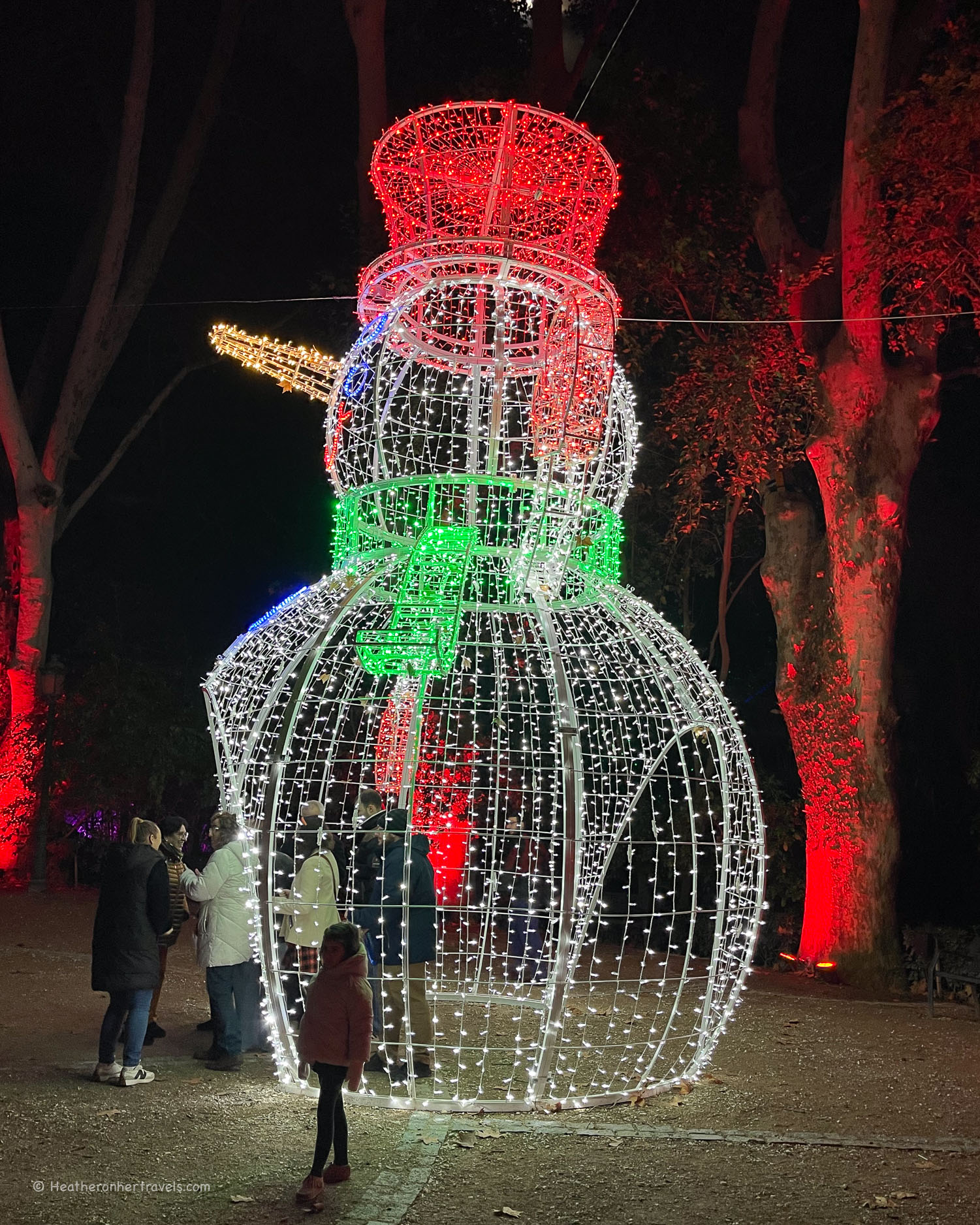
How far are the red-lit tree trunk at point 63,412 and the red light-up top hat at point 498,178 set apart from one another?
362 inches

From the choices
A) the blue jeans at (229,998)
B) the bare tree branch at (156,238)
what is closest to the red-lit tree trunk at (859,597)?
the blue jeans at (229,998)

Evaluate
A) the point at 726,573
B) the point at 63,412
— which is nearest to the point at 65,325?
the point at 63,412

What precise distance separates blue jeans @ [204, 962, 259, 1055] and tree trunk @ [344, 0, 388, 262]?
25.6 feet

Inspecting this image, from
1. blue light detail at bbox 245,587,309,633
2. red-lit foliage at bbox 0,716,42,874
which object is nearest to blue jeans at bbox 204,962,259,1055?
blue light detail at bbox 245,587,309,633

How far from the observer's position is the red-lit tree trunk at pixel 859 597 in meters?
10.4

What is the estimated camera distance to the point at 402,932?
6043 millimetres

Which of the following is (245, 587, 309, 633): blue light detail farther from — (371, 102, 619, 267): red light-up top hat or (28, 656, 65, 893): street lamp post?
(28, 656, 65, 893): street lamp post

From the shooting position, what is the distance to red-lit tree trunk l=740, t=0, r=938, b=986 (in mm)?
10367

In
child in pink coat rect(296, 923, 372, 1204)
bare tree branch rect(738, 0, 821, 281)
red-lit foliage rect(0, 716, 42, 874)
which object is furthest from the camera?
red-lit foliage rect(0, 716, 42, 874)

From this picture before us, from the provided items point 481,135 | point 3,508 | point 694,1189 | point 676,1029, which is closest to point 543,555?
point 481,135

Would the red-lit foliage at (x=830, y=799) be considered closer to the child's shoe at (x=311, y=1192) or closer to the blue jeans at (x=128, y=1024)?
the blue jeans at (x=128, y=1024)

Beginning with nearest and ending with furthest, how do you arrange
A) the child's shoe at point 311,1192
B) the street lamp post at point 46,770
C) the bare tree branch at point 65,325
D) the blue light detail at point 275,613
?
the child's shoe at point 311,1192 < the blue light detail at point 275,613 < the street lamp post at point 46,770 < the bare tree branch at point 65,325

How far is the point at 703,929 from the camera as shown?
521 inches

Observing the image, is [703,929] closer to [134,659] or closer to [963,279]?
[963,279]
